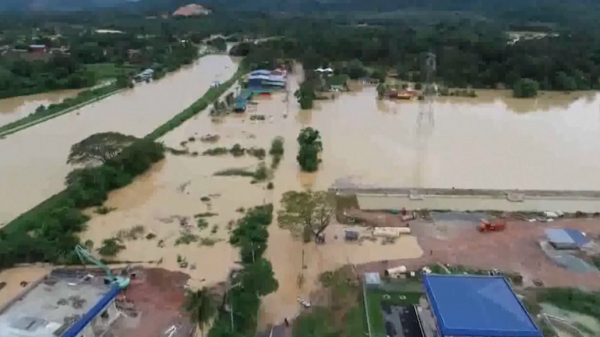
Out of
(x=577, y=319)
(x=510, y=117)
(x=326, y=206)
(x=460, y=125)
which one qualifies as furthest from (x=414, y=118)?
(x=577, y=319)

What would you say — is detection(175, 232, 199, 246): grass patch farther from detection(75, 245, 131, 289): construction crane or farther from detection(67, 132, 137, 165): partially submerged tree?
detection(67, 132, 137, 165): partially submerged tree

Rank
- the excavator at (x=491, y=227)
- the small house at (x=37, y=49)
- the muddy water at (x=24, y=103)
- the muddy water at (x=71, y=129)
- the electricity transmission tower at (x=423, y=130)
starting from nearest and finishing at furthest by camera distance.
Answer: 1. the excavator at (x=491, y=227)
2. the muddy water at (x=71, y=129)
3. the electricity transmission tower at (x=423, y=130)
4. the muddy water at (x=24, y=103)
5. the small house at (x=37, y=49)

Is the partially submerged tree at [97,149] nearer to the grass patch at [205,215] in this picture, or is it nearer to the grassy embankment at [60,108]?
the grass patch at [205,215]

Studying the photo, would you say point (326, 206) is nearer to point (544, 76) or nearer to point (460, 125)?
point (460, 125)

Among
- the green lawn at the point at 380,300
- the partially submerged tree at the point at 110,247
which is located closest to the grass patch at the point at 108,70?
the partially submerged tree at the point at 110,247

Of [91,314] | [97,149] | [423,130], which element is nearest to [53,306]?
[91,314]

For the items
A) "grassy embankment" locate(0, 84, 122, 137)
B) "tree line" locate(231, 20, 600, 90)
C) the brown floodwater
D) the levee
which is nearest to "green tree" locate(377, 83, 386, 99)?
the brown floodwater

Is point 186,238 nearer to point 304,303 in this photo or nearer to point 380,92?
point 304,303
